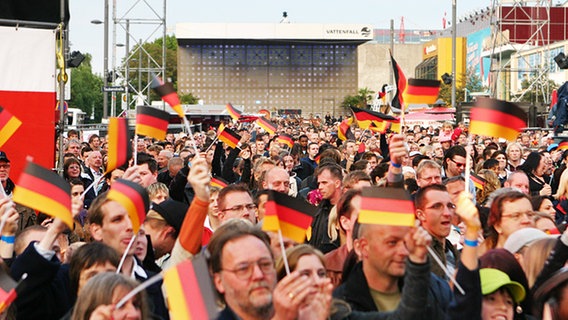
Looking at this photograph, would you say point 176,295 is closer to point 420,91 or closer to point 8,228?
point 8,228

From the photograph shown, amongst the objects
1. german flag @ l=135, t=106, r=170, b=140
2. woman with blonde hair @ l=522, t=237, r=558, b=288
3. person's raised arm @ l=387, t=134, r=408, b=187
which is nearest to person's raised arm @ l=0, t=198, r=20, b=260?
german flag @ l=135, t=106, r=170, b=140

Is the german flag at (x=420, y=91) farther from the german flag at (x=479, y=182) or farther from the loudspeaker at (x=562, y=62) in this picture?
the loudspeaker at (x=562, y=62)

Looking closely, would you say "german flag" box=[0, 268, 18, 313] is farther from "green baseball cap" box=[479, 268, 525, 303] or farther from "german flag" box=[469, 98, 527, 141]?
"german flag" box=[469, 98, 527, 141]

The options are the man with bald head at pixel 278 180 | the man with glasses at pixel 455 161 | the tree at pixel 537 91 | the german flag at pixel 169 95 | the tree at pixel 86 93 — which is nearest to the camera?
the german flag at pixel 169 95

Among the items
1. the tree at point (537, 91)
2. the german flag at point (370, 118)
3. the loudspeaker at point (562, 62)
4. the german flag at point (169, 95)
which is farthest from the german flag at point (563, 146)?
the tree at point (537, 91)

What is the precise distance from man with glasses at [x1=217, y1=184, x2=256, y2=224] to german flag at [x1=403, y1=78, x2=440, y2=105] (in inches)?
54.0

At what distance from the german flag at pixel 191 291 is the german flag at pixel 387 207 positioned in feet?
3.37

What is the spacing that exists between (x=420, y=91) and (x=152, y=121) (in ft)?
6.40

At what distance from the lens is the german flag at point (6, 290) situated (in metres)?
4.53

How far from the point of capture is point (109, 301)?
459cm

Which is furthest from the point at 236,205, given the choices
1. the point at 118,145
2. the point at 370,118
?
the point at 370,118

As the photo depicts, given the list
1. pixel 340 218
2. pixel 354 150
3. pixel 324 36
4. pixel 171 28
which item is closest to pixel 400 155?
pixel 340 218

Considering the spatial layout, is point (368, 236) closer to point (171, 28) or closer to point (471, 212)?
point (471, 212)

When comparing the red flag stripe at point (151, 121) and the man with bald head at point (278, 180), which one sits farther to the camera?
the man with bald head at point (278, 180)
